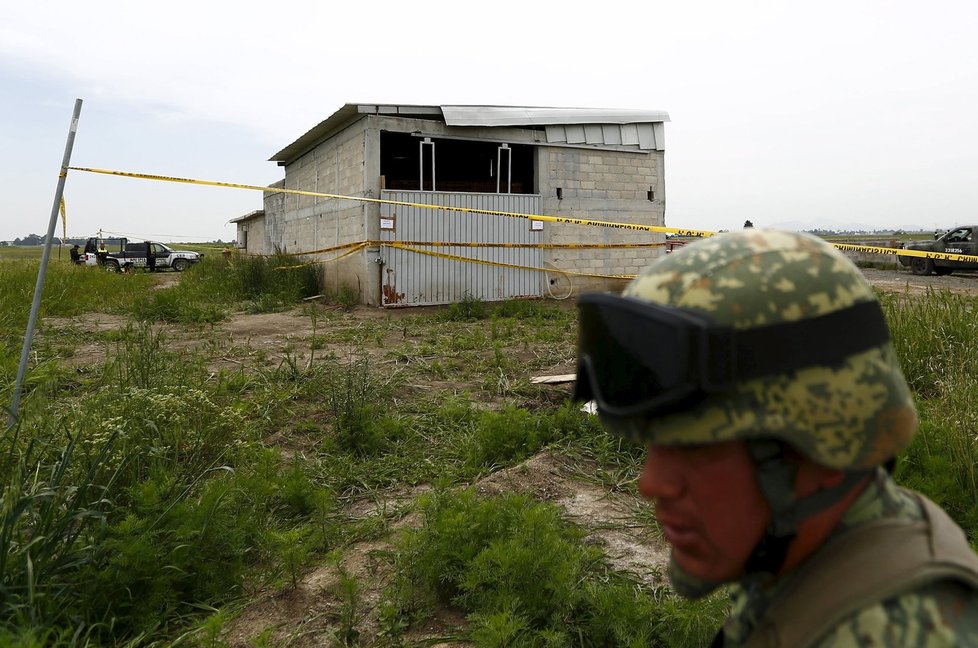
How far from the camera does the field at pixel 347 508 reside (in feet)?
7.87

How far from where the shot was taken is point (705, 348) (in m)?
0.79

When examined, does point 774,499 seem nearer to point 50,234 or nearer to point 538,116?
point 50,234

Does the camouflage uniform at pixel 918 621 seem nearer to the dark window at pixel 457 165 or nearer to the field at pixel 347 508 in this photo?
the field at pixel 347 508

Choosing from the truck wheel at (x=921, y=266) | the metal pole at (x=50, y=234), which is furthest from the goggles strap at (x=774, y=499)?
the truck wheel at (x=921, y=266)

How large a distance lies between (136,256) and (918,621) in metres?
31.4

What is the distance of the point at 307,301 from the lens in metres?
13.4

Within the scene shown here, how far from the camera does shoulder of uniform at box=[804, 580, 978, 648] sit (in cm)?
66

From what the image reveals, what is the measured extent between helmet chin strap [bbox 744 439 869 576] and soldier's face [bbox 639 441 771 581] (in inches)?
0.4

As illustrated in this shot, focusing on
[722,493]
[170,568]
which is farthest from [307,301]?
[722,493]

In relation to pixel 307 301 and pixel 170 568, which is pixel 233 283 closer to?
pixel 307 301

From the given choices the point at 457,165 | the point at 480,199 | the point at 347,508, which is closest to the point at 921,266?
the point at 457,165

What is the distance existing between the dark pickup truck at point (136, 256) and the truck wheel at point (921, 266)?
2632 cm

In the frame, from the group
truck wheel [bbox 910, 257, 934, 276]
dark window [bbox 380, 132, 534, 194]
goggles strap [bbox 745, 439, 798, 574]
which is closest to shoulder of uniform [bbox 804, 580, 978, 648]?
goggles strap [bbox 745, 439, 798, 574]

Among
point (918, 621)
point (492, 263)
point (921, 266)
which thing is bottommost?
point (918, 621)
